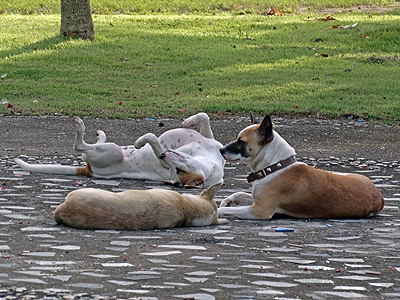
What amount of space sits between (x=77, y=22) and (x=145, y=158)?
10.5m

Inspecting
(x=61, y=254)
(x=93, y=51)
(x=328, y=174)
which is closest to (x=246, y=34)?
(x=93, y=51)

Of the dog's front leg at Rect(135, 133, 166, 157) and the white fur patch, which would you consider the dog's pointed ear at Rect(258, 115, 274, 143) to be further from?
the dog's front leg at Rect(135, 133, 166, 157)

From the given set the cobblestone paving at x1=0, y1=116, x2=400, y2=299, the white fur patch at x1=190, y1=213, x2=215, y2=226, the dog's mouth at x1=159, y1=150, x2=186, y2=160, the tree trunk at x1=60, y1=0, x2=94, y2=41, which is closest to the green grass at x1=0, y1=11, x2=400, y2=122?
the tree trunk at x1=60, y1=0, x2=94, y2=41

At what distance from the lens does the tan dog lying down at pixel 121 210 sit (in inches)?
227

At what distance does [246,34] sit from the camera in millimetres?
20406

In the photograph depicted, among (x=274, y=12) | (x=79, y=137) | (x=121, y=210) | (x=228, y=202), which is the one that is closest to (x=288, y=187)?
(x=228, y=202)

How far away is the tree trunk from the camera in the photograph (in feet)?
59.6

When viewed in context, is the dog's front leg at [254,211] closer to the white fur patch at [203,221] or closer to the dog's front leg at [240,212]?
the dog's front leg at [240,212]

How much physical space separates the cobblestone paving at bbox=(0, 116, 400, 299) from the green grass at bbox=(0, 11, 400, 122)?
6.69 meters

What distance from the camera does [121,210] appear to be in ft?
19.1

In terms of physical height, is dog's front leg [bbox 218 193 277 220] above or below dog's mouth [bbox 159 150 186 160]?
below

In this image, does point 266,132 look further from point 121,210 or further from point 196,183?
point 121,210

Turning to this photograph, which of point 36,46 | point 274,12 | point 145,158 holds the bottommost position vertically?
point 145,158

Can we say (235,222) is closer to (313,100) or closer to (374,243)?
(374,243)
